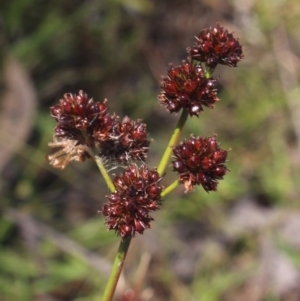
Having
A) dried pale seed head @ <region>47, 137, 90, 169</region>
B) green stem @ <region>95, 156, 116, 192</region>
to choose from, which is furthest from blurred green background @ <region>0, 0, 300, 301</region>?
green stem @ <region>95, 156, 116, 192</region>

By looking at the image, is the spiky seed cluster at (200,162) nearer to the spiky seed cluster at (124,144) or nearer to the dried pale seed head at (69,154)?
the spiky seed cluster at (124,144)

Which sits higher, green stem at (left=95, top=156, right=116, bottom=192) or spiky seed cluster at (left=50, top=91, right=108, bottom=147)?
spiky seed cluster at (left=50, top=91, right=108, bottom=147)

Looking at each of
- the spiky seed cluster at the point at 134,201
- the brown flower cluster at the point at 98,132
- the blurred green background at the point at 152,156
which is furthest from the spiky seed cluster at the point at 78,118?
the blurred green background at the point at 152,156

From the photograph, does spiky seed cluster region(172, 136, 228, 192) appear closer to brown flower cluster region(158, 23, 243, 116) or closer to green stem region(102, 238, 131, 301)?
brown flower cluster region(158, 23, 243, 116)

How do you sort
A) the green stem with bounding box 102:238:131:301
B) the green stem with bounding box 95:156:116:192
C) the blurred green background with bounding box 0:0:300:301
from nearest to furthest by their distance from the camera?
1. the green stem with bounding box 102:238:131:301
2. the green stem with bounding box 95:156:116:192
3. the blurred green background with bounding box 0:0:300:301

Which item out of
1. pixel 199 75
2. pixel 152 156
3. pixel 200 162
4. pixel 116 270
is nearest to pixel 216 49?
pixel 199 75

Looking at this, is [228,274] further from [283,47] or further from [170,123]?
[283,47]
